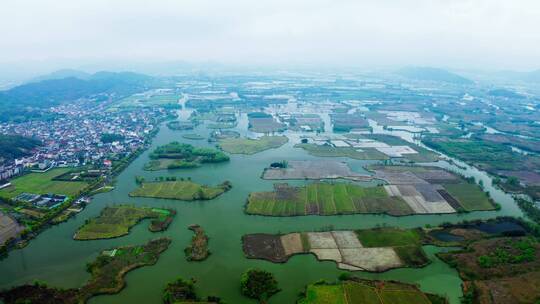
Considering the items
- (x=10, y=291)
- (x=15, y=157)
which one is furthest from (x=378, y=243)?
(x=15, y=157)

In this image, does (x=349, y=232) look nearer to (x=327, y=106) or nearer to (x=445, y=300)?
(x=445, y=300)

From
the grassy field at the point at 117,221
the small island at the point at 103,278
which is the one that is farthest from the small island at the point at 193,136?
the small island at the point at 103,278

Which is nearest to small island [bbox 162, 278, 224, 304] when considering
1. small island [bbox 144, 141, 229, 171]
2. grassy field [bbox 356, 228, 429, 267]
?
grassy field [bbox 356, 228, 429, 267]

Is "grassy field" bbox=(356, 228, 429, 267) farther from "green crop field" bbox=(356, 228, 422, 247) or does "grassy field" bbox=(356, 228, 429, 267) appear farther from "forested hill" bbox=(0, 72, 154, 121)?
"forested hill" bbox=(0, 72, 154, 121)

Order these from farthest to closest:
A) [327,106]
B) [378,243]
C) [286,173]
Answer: [327,106], [286,173], [378,243]

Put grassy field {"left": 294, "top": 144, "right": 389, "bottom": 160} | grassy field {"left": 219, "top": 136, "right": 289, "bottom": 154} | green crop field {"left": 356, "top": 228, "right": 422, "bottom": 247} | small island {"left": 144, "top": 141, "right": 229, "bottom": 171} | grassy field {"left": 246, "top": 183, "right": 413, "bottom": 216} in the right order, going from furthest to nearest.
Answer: grassy field {"left": 219, "top": 136, "right": 289, "bottom": 154}, grassy field {"left": 294, "top": 144, "right": 389, "bottom": 160}, small island {"left": 144, "top": 141, "right": 229, "bottom": 171}, grassy field {"left": 246, "top": 183, "right": 413, "bottom": 216}, green crop field {"left": 356, "top": 228, "right": 422, "bottom": 247}

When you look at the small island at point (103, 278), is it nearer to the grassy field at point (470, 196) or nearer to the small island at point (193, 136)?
the grassy field at point (470, 196)

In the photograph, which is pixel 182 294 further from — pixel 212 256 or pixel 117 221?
pixel 117 221
